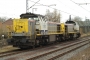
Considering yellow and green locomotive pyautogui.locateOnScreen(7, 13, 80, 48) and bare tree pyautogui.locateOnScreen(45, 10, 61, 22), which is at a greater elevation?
bare tree pyautogui.locateOnScreen(45, 10, 61, 22)

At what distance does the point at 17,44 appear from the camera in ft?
65.9

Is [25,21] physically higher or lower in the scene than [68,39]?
higher

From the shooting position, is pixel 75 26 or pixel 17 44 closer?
pixel 17 44

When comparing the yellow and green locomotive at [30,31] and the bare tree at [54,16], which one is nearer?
the yellow and green locomotive at [30,31]

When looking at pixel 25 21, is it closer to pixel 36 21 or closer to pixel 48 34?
pixel 36 21

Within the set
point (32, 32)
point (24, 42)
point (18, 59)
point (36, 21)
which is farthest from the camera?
point (36, 21)

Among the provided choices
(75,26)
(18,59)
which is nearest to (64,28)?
(75,26)

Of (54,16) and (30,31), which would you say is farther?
(54,16)

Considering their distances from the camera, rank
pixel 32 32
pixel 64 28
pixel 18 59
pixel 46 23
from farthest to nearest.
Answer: pixel 64 28, pixel 46 23, pixel 32 32, pixel 18 59

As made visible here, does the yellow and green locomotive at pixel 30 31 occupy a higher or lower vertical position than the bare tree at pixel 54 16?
lower

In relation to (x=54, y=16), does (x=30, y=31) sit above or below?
below

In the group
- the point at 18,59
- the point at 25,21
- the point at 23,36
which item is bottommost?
the point at 18,59

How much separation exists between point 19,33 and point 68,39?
17768mm

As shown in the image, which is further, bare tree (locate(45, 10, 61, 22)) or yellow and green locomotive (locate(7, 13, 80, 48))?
bare tree (locate(45, 10, 61, 22))
